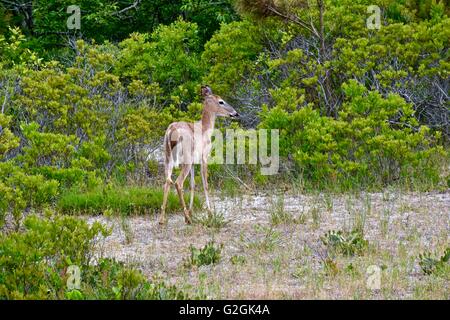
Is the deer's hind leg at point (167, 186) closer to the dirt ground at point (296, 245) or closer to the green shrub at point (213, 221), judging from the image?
the dirt ground at point (296, 245)

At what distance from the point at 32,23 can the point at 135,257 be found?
16338 mm

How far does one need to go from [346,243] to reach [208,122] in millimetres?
3906

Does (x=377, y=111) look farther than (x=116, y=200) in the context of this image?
Yes

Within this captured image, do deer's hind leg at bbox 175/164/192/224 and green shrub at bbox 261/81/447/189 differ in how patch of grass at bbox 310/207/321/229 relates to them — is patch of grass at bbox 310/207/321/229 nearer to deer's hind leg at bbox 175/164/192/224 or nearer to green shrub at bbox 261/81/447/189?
deer's hind leg at bbox 175/164/192/224

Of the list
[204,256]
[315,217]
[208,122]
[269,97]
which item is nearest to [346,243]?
[204,256]

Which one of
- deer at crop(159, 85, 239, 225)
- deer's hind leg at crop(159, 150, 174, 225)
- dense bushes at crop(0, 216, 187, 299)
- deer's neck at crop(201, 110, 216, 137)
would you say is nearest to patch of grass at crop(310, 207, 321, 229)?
deer at crop(159, 85, 239, 225)

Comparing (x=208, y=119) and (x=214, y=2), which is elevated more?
(x=214, y=2)

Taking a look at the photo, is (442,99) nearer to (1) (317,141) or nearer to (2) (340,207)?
Answer: (1) (317,141)

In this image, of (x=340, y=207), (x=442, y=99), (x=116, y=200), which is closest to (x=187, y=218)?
(x=116, y=200)

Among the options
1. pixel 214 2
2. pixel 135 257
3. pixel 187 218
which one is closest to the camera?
pixel 135 257

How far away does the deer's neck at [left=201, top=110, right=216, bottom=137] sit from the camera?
12977 millimetres

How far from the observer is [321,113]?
17.0 meters

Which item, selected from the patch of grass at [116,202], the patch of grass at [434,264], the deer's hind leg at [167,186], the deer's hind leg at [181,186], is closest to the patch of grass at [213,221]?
the deer's hind leg at [181,186]

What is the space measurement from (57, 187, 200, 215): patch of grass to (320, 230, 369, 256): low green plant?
3256 millimetres
